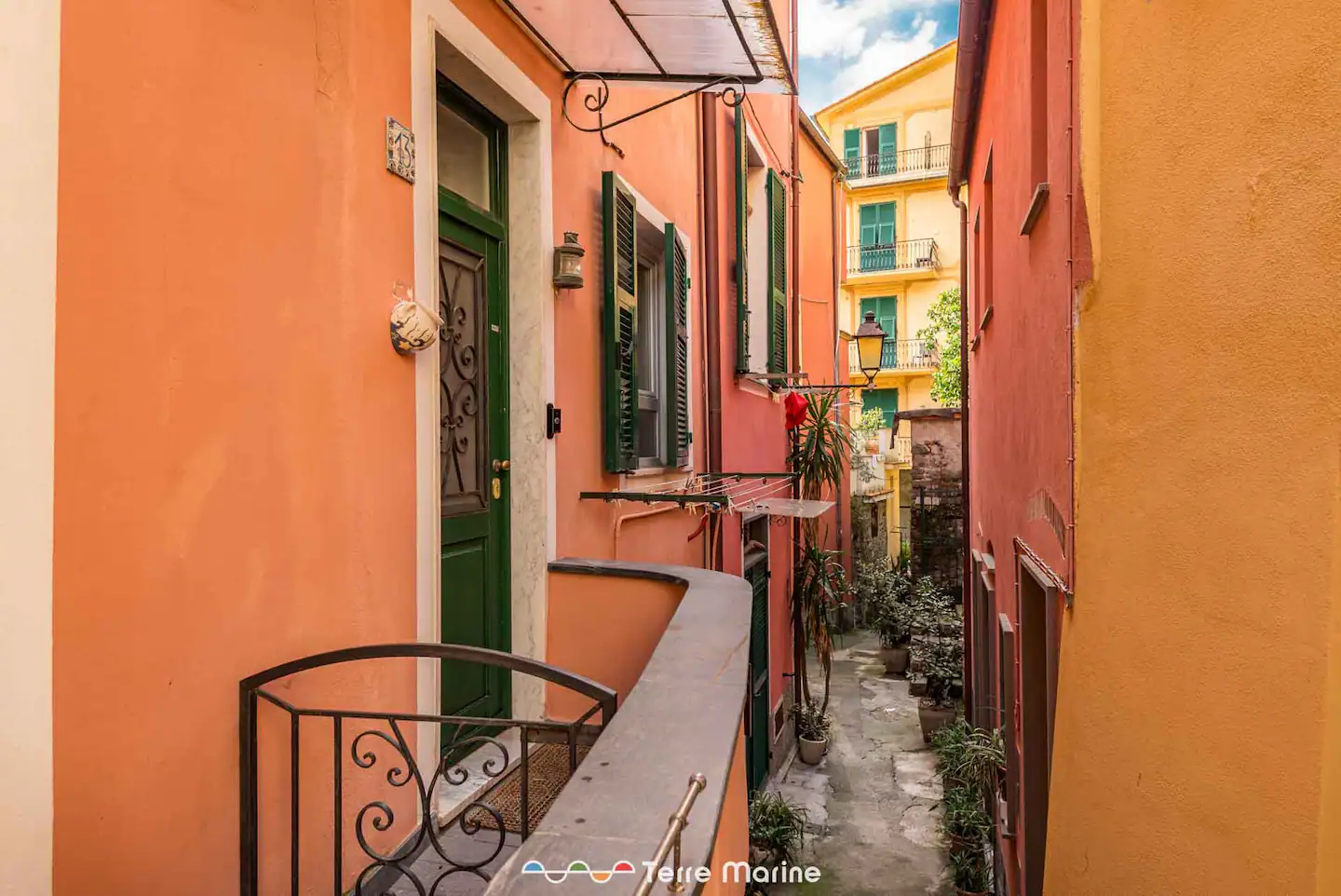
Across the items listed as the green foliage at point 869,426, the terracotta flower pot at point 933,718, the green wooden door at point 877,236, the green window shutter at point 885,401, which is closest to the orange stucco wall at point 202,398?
the terracotta flower pot at point 933,718

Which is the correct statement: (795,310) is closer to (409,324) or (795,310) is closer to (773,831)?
(773,831)

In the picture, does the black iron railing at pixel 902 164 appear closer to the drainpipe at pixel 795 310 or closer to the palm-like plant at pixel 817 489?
the drainpipe at pixel 795 310

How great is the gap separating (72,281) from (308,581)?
40.3 inches

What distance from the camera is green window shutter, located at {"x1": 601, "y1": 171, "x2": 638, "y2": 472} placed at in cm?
480

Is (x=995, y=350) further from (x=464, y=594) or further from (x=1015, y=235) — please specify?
(x=464, y=594)

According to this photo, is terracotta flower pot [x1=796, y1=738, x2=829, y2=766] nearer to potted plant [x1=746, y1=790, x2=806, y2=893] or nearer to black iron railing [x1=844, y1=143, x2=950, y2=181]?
potted plant [x1=746, y1=790, x2=806, y2=893]

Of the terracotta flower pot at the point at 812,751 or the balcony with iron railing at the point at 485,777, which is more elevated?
the balcony with iron railing at the point at 485,777

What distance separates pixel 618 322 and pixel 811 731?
6.42 m

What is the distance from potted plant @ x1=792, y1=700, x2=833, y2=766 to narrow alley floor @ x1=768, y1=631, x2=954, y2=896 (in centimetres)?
11

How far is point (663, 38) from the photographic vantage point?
3.91 meters

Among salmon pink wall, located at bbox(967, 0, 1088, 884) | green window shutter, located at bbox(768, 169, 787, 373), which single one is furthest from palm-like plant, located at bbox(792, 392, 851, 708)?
salmon pink wall, located at bbox(967, 0, 1088, 884)

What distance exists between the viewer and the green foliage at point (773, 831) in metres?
6.57

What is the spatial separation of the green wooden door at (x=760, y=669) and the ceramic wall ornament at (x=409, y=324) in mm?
5814

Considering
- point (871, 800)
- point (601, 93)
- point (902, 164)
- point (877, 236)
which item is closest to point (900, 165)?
point (902, 164)
